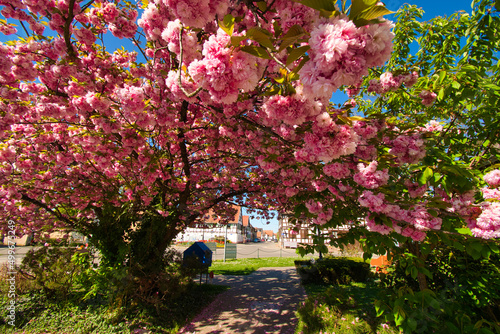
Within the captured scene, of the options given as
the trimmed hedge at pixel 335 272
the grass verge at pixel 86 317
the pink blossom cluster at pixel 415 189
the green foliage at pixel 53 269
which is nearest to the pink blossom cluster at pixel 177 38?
the pink blossom cluster at pixel 415 189

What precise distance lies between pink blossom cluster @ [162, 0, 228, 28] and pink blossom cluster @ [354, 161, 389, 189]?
1812 millimetres

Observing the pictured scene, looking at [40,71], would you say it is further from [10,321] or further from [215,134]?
[10,321]

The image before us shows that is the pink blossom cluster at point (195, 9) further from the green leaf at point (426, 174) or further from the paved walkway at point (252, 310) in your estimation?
the paved walkway at point (252, 310)

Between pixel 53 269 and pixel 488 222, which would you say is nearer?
pixel 488 222

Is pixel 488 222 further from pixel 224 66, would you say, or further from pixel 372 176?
pixel 224 66

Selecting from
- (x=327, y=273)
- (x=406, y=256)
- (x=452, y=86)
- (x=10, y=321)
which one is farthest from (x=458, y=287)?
(x=10, y=321)

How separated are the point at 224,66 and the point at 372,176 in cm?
177

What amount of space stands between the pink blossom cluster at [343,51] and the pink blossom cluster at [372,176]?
1.39m

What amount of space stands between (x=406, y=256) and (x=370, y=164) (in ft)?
4.37

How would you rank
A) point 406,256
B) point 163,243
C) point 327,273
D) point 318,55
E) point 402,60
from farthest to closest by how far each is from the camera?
point 327,273
point 163,243
point 402,60
point 406,256
point 318,55

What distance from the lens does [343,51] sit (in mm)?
872

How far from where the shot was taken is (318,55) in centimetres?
91

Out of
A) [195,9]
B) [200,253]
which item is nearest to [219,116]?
[195,9]

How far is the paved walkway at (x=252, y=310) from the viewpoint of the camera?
15.5 feet
